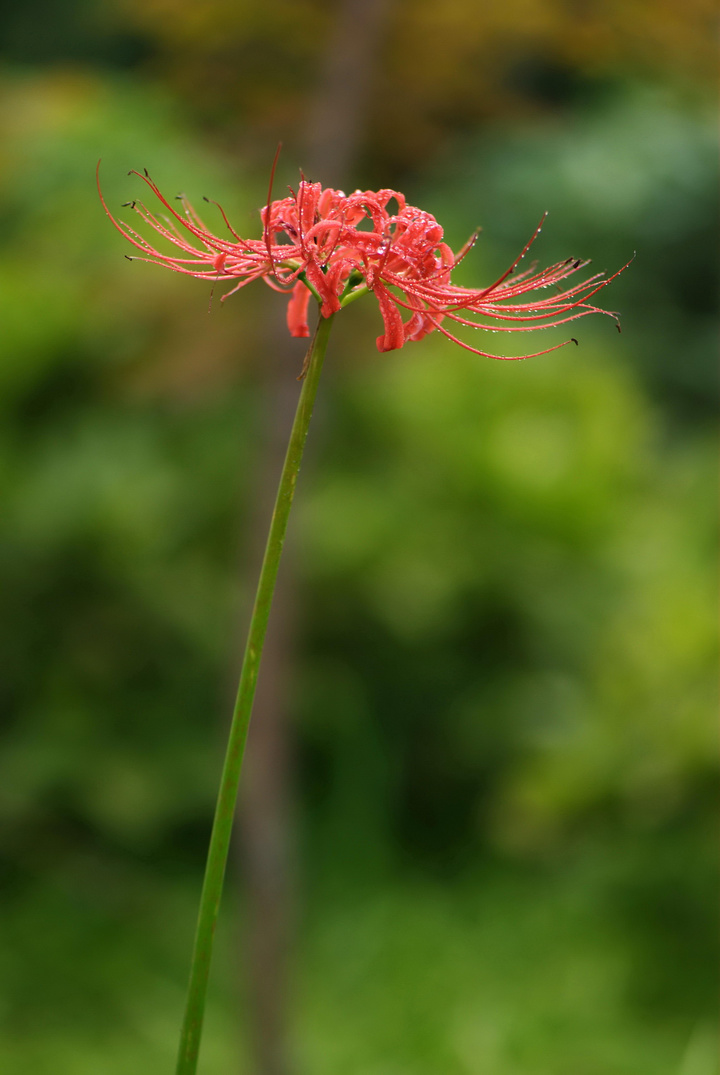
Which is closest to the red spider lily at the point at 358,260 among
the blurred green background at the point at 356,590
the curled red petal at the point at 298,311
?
the curled red petal at the point at 298,311

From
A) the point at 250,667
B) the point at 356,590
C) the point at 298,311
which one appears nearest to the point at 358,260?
the point at 298,311

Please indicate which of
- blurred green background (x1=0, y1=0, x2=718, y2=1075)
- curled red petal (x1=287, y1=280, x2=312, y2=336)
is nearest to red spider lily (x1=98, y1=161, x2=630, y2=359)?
curled red petal (x1=287, y1=280, x2=312, y2=336)

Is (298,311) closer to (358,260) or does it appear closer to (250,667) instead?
(358,260)

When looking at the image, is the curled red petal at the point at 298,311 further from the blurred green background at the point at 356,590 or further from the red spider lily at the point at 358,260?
the blurred green background at the point at 356,590

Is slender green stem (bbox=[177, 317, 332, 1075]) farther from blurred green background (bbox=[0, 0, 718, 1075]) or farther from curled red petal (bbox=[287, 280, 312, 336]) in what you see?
blurred green background (bbox=[0, 0, 718, 1075])

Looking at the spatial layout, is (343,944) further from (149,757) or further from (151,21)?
(151,21)

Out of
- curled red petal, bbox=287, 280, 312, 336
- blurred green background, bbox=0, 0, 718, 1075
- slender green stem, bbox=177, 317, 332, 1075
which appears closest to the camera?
slender green stem, bbox=177, 317, 332, 1075

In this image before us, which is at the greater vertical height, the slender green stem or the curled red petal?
the curled red petal
